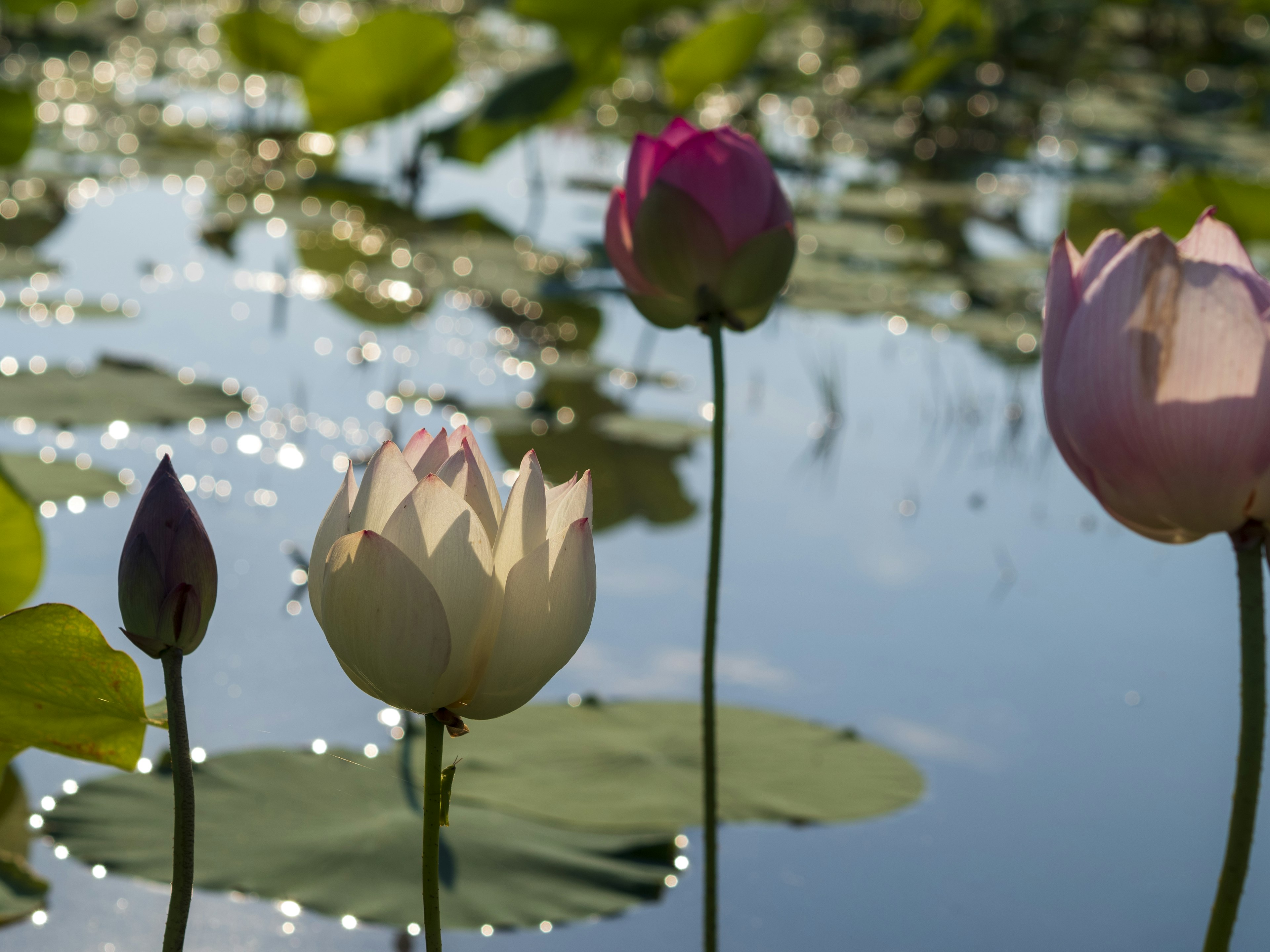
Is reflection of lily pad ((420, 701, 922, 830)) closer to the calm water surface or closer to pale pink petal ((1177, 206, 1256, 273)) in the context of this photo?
the calm water surface

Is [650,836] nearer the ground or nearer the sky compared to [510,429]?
nearer the ground

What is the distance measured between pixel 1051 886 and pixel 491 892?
1.33ft

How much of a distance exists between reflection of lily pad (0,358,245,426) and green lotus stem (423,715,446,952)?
1.24 meters

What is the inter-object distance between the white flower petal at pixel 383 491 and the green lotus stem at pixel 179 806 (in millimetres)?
79

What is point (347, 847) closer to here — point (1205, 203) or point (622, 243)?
point (622, 243)

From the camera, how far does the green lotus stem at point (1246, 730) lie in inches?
18.8

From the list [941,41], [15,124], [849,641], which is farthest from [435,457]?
[941,41]

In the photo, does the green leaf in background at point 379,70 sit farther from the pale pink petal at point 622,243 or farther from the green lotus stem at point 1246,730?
the green lotus stem at point 1246,730

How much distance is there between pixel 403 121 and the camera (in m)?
4.37

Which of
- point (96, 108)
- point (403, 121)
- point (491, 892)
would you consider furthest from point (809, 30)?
point (491, 892)

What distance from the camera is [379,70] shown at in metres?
2.98

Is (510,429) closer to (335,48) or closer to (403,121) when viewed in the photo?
(335,48)

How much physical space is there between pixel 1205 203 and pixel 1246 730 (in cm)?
156

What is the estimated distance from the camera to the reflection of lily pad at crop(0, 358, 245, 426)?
5.19 feet
